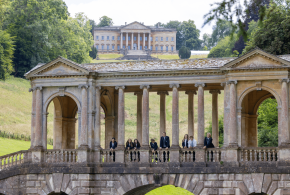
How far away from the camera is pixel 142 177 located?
2817cm

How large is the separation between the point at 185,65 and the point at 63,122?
10.3m

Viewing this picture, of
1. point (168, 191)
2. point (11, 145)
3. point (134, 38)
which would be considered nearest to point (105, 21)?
point (134, 38)

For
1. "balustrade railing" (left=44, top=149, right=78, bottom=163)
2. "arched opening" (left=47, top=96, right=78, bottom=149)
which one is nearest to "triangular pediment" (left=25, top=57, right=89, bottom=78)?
"arched opening" (left=47, top=96, right=78, bottom=149)

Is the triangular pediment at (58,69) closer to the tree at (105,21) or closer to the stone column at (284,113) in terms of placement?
the stone column at (284,113)

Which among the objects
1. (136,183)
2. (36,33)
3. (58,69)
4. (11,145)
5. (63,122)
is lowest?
(136,183)

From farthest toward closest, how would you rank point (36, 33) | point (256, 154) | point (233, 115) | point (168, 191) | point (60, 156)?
point (36, 33), point (168, 191), point (60, 156), point (233, 115), point (256, 154)

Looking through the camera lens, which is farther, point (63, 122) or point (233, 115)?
point (63, 122)

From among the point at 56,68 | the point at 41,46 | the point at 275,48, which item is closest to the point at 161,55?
the point at 41,46

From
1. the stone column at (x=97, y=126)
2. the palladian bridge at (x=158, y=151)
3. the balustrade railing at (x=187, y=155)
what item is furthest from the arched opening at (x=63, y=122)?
the balustrade railing at (x=187, y=155)

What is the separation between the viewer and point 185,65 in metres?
29.4

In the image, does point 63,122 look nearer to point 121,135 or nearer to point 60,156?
point 60,156

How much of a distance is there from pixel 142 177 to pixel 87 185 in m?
3.33

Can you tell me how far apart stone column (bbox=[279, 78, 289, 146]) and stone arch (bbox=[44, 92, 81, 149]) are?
14473 mm

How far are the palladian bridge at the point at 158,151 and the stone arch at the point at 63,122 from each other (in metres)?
3.47
